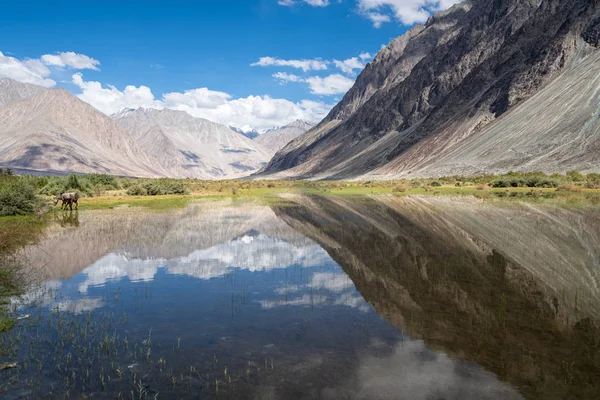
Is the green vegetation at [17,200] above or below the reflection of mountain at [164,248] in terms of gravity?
above

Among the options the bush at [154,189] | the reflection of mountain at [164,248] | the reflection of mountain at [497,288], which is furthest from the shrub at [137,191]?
the reflection of mountain at [497,288]

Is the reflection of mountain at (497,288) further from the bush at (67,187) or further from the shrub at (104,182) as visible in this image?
the shrub at (104,182)

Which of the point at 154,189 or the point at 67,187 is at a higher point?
the point at 67,187

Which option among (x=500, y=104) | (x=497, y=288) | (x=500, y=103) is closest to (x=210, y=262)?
(x=497, y=288)

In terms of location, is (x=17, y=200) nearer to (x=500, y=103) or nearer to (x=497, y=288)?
(x=497, y=288)

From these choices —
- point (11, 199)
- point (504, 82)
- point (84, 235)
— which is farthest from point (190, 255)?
point (504, 82)

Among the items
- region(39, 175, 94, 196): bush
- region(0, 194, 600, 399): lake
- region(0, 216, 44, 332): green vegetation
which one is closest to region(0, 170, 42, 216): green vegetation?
region(0, 216, 44, 332): green vegetation
